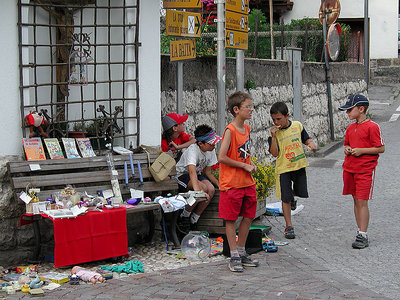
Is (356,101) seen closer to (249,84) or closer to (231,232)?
(231,232)

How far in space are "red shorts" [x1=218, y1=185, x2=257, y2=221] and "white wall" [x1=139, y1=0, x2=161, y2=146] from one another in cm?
164

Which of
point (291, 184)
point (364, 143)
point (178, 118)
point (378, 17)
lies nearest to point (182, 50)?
point (178, 118)

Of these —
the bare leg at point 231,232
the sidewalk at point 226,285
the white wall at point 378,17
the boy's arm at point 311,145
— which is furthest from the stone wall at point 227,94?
the white wall at point 378,17

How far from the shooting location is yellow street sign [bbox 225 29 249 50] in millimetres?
8406

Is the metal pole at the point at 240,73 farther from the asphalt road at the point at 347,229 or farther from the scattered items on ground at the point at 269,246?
the scattered items on ground at the point at 269,246

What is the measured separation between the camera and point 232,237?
638 centimetres

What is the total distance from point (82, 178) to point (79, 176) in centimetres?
4

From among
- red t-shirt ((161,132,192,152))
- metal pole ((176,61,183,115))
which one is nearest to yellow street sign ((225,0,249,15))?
metal pole ((176,61,183,115))

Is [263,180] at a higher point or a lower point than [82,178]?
lower

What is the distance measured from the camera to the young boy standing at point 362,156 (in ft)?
23.7

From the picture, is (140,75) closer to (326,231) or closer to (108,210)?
(108,210)

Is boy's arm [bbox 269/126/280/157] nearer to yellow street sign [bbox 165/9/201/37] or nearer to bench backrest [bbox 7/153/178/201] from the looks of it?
bench backrest [bbox 7/153/178/201]

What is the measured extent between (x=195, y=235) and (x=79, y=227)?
3.97ft

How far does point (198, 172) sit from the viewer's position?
300 inches
